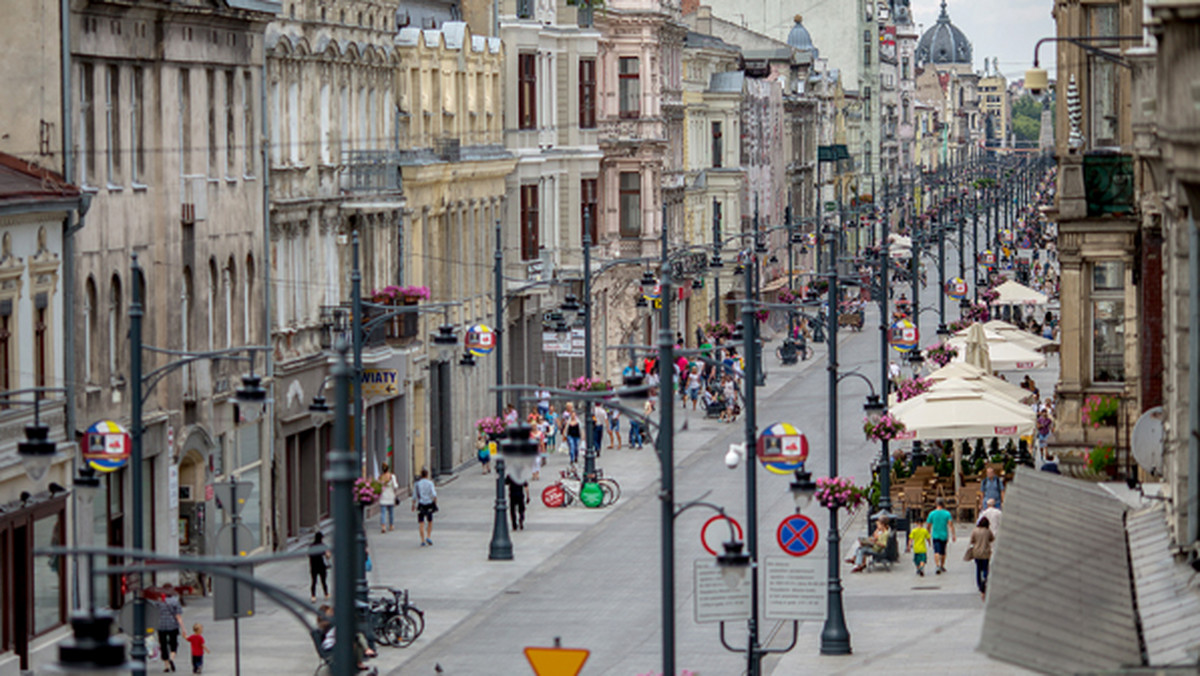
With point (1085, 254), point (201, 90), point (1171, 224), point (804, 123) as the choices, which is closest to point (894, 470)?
point (1085, 254)

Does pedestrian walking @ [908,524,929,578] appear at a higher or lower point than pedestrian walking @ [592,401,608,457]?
lower

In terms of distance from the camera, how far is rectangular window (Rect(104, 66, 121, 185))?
39375 millimetres

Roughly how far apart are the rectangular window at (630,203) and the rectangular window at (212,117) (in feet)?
120

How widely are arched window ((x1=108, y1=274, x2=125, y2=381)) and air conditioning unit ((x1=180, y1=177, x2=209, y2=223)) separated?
3151 millimetres

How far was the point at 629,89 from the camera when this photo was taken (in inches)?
3206

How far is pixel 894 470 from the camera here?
51.1 meters

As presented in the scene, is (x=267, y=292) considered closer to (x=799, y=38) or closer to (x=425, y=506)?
(x=425, y=506)

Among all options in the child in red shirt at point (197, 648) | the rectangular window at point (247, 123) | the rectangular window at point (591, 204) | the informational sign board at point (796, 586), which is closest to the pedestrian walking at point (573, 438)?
the rectangular window at point (591, 204)

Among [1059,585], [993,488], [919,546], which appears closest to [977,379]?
[993,488]

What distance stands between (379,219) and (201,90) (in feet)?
38.1

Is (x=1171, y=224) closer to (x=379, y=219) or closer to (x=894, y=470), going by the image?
(x=894, y=470)

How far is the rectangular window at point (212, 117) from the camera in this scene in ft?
145

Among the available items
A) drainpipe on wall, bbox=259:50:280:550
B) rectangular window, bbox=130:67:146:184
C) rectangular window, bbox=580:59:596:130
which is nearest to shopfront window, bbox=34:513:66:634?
rectangular window, bbox=130:67:146:184

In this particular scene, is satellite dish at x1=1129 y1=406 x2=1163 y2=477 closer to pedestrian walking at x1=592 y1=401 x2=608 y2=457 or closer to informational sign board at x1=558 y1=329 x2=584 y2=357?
pedestrian walking at x1=592 y1=401 x2=608 y2=457
